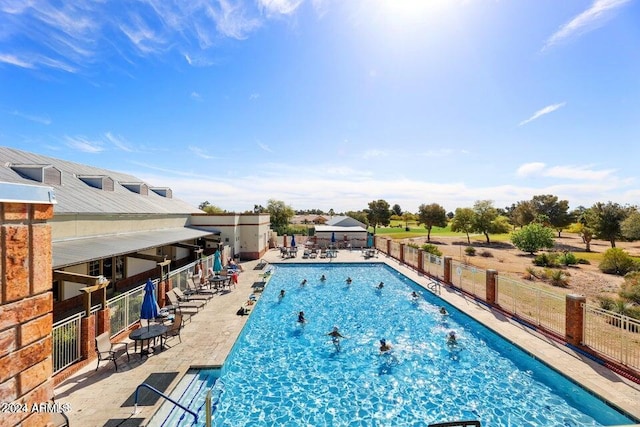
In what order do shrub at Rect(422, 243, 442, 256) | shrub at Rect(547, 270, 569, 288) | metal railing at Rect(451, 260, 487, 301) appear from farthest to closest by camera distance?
shrub at Rect(422, 243, 442, 256) < shrub at Rect(547, 270, 569, 288) < metal railing at Rect(451, 260, 487, 301)

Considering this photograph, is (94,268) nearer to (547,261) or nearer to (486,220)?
(547,261)

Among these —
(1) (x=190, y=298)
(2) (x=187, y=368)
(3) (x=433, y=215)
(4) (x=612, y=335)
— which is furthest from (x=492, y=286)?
(3) (x=433, y=215)

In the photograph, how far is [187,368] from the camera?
28.6 ft

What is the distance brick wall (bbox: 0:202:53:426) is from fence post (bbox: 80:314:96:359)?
8.48 metres

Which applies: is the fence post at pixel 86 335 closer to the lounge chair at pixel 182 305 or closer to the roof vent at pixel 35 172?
the lounge chair at pixel 182 305

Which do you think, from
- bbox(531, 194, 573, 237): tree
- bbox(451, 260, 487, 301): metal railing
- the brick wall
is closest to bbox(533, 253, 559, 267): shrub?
bbox(451, 260, 487, 301): metal railing

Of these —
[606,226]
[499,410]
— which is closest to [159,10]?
[499,410]

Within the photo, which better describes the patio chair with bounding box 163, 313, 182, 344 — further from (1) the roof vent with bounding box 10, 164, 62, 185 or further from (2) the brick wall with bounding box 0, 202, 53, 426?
(1) the roof vent with bounding box 10, 164, 62, 185

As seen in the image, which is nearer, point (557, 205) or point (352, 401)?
point (352, 401)

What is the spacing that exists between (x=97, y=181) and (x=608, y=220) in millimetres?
59469

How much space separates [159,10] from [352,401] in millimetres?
15375

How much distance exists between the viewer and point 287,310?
15.5 metres

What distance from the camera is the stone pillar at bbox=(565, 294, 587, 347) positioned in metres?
9.94

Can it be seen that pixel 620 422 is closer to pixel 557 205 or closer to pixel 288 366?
pixel 288 366
